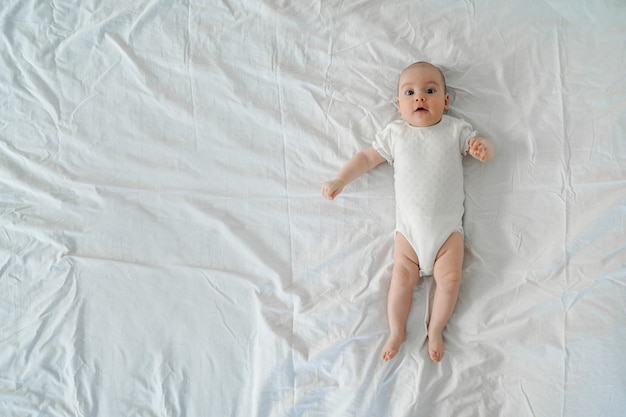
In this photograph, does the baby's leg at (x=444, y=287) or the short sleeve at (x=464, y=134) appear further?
the short sleeve at (x=464, y=134)

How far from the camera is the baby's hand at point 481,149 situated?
115 centimetres

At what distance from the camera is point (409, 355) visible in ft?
3.60

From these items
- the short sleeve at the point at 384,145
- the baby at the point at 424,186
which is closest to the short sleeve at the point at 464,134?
the baby at the point at 424,186

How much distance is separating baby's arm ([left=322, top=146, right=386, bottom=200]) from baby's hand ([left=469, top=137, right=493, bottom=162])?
21cm

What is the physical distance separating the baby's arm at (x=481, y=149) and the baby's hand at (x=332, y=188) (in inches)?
12.2

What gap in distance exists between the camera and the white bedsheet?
1.09 m

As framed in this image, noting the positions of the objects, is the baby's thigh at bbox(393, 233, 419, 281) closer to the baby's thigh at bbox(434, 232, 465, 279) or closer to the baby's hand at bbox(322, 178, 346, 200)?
the baby's thigh at bbox(434, 232, 465, 279)

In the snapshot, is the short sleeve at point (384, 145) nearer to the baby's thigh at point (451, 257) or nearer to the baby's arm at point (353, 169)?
the baby's arm at point (353, 169)

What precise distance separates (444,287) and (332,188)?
0.33m

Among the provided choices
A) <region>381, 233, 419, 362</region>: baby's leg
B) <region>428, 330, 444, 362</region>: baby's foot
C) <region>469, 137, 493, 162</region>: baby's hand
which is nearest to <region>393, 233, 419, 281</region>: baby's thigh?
<region>381, 233, 419, 362</region>: baby's leg

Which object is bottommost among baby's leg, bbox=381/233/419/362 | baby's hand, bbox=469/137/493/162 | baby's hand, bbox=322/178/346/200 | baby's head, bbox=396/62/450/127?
baby's leg, bbox=381/233/419/362

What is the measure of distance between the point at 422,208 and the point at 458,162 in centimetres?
15

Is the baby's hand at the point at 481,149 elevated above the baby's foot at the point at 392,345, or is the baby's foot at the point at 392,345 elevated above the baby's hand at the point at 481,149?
the baby's hand at the point at 481,149

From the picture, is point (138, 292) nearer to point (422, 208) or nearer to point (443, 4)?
point (422, 208)
